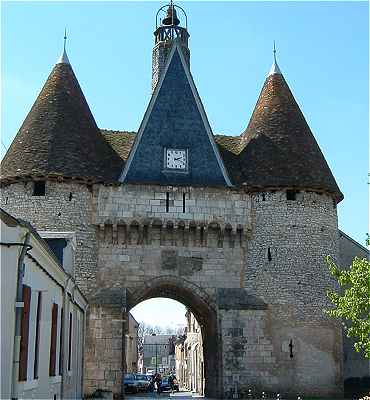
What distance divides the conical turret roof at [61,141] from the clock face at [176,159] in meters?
1.88

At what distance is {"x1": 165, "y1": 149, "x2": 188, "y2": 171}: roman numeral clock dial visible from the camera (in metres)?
22.7

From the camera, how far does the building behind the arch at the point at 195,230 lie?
2109cm

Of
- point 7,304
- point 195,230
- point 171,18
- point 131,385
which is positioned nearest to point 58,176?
point 195,230

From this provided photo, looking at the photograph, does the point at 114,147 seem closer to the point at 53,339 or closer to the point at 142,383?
the point at 142,383

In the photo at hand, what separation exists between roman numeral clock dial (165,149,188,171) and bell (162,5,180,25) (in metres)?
9.70

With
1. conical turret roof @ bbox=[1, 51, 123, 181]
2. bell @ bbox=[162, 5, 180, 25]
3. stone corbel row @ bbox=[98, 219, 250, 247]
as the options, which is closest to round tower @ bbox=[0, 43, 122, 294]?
conical turret roof @ bbox=[1, 51, 123, 181]

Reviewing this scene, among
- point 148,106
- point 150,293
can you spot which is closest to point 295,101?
point 148,106

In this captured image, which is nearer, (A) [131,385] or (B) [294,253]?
(B) [294,253]

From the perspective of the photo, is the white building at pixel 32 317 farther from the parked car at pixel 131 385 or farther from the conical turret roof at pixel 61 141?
the parked car at pixel 131 385

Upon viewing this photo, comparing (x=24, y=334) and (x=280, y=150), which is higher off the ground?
(x=280, y=150)

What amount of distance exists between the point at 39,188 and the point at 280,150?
9.19m

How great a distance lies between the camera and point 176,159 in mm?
22875

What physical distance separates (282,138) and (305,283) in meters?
5.81

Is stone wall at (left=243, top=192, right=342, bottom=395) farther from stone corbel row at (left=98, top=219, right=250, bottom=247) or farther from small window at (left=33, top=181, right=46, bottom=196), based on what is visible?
small window at (left=33, top=181, right=46, bottom=196)
